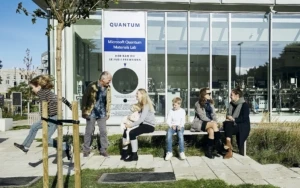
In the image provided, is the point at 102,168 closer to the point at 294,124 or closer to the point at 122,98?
the point at 294,124

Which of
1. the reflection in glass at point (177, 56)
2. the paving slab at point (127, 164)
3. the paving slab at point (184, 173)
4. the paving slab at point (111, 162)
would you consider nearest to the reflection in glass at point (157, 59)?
the reflection in glass at point (177, 56)

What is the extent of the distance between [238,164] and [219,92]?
768 cm

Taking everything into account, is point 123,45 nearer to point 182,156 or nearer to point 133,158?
point 133,158

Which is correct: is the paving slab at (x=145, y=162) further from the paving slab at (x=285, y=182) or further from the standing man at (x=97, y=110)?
the paving slab at (x=285, y=182)

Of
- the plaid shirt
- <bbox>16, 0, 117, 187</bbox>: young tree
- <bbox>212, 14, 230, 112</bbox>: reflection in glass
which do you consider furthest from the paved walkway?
<bbox>212, 14, 230, 112</bbox>: reflection in glass

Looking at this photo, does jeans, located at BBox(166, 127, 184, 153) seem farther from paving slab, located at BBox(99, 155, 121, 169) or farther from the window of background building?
the window of background building

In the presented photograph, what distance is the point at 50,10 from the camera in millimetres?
3391

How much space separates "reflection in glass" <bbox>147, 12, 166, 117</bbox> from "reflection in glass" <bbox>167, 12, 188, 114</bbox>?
0.84ft

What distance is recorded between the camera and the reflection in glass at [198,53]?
535 inches

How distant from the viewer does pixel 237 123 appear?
703 cm

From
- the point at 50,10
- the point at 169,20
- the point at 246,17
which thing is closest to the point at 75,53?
the point at 169,20

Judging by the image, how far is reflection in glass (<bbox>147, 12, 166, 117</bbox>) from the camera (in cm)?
1336

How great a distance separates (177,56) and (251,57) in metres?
3.12

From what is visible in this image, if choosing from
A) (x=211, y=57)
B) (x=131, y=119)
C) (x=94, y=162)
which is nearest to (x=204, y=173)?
(x=131, y=119)
